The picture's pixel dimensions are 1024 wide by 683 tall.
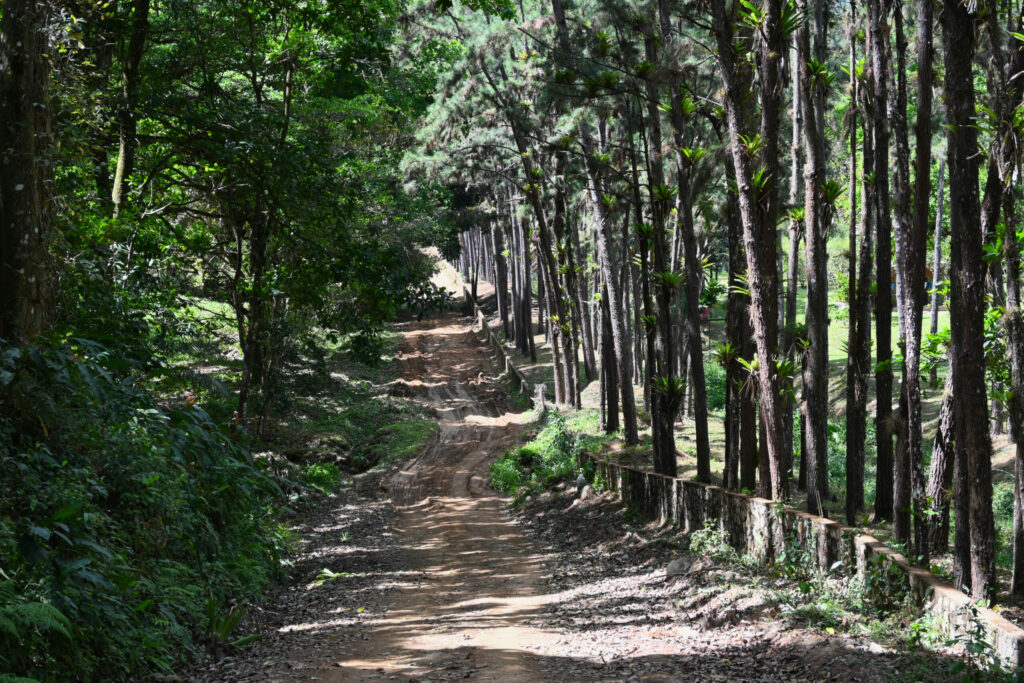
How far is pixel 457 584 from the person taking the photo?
11.5m

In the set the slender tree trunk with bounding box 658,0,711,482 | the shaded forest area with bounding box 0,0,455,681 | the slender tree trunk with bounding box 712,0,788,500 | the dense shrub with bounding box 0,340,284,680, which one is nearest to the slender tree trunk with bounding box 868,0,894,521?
the slender tree trunk with bounding box 712,0,788,500

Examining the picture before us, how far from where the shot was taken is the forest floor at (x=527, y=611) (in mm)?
6945

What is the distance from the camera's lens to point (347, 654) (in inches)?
306

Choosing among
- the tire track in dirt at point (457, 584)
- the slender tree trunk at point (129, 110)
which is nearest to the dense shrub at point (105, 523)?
the tire track in dirt at point (457, 584)

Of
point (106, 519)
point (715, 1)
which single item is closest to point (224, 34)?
point (715, 1)

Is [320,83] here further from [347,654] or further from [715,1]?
[347,654]

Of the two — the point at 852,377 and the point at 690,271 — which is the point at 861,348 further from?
the point at 690,271

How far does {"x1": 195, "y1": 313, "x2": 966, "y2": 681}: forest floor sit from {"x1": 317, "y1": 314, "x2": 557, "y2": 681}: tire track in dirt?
0.12 feet

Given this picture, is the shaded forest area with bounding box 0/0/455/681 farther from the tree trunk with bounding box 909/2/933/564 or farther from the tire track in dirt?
the tree trunk with bounding box 909/2/933/564

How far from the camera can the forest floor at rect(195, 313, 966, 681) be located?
6.95 m

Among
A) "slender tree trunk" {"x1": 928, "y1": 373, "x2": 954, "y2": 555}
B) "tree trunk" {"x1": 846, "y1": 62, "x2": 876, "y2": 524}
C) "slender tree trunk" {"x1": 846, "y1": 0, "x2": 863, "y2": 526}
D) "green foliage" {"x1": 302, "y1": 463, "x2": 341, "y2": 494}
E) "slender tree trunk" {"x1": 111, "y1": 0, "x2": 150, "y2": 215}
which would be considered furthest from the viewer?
"green foliage" {"x1": 302, "y1": 463, "x2": 341, "y2": 494}

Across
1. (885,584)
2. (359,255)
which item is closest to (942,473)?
(885,584)

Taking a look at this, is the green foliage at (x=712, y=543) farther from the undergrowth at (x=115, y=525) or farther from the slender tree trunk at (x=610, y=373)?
the slender tree trunk at (x=610, y=373)

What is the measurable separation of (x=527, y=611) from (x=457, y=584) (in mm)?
1969
